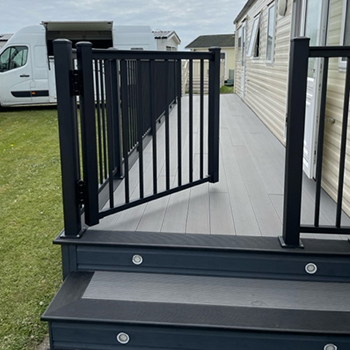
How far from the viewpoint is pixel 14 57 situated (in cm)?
1186

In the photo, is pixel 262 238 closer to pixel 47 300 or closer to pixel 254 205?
pixel 254 205

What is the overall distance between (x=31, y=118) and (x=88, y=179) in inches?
358

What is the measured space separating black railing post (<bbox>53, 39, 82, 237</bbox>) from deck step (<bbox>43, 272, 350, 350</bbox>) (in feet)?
1.29

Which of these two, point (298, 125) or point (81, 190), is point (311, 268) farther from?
point (81, 190)

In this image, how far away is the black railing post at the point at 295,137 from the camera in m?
2.04

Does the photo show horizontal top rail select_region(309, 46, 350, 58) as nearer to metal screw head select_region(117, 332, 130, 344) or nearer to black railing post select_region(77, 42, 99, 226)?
black railing post select_region(77, 42, 99, 226)

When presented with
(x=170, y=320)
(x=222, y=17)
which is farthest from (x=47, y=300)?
(x=222, y=17)

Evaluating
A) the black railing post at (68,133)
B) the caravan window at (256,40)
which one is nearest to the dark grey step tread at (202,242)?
the black railing post at (68,133)

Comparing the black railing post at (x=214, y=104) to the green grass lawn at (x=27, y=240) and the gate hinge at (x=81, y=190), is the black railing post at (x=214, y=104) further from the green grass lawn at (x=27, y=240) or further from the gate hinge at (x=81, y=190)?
the green grass lawn at (x=27, y=240)

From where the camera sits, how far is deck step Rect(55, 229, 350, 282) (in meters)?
2.17

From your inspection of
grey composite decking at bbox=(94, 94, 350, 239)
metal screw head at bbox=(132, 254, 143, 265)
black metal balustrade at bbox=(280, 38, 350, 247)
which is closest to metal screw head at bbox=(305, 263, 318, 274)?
black metal balustrade at bbox=(280, 38, 350, 247)

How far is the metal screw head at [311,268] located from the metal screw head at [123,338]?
98 cm

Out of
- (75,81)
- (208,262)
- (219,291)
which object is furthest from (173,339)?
(75,81)

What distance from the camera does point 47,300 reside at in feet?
8.04
